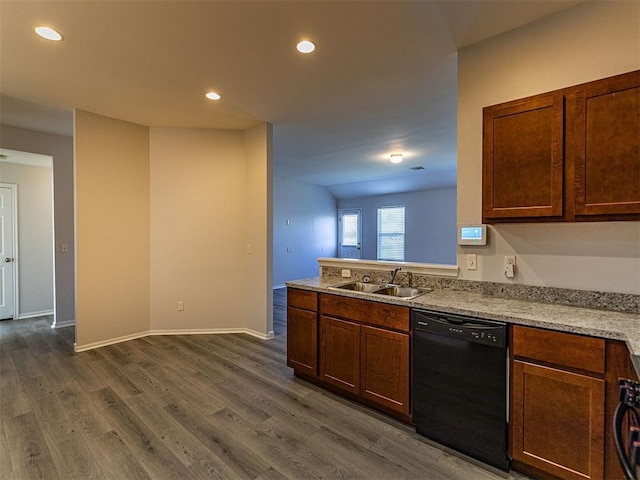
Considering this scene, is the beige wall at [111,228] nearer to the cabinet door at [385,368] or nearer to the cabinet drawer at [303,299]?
the cabinet drawer at [303,299]

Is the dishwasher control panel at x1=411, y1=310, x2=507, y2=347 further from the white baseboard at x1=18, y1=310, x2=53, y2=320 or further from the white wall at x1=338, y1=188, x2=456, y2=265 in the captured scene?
the white wall at x1=338, y1=188, x2=456, y2=265

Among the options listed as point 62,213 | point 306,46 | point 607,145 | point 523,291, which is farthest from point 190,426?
point 62,213

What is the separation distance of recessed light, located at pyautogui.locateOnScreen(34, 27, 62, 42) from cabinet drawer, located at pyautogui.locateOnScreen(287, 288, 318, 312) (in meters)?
2.53

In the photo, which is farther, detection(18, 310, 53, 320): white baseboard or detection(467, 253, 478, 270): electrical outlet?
detection(18, 310, 53, 320): white baseboard

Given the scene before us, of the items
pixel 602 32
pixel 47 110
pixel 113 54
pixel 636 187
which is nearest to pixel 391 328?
pixel 636 187

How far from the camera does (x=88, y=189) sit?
3684 millimetres

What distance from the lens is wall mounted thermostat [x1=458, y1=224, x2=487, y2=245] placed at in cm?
227

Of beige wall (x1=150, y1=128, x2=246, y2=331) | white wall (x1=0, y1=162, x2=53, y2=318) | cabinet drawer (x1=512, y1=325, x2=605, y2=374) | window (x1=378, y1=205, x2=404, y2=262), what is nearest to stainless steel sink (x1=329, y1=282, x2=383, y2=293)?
cabinet drawer (x1=512, y1=325, x2=605, y2=374)

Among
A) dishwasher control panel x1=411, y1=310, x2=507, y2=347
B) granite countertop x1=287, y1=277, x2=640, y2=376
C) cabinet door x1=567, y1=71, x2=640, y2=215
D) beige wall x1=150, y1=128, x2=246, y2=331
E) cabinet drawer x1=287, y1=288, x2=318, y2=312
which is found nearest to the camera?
granite countertop x1=287, y1=277, x2=640, y2=376

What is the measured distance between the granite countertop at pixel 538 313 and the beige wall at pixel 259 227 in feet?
6.45

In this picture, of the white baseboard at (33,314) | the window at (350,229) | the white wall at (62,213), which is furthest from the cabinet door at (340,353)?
the window at (350,229)

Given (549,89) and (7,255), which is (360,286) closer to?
(549,89)

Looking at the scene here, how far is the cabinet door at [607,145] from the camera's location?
63.1 inches

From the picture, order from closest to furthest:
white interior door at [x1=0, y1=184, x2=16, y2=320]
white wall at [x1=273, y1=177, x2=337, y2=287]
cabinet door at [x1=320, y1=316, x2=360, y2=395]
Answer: cabinet door at [x1=320, y1=316, x2=360, y2=395]
white interior door at [x1=0, y1=184, x2=16, y2=320]
white wall at [x1=273, y1=177, x2=337, y2=287]
